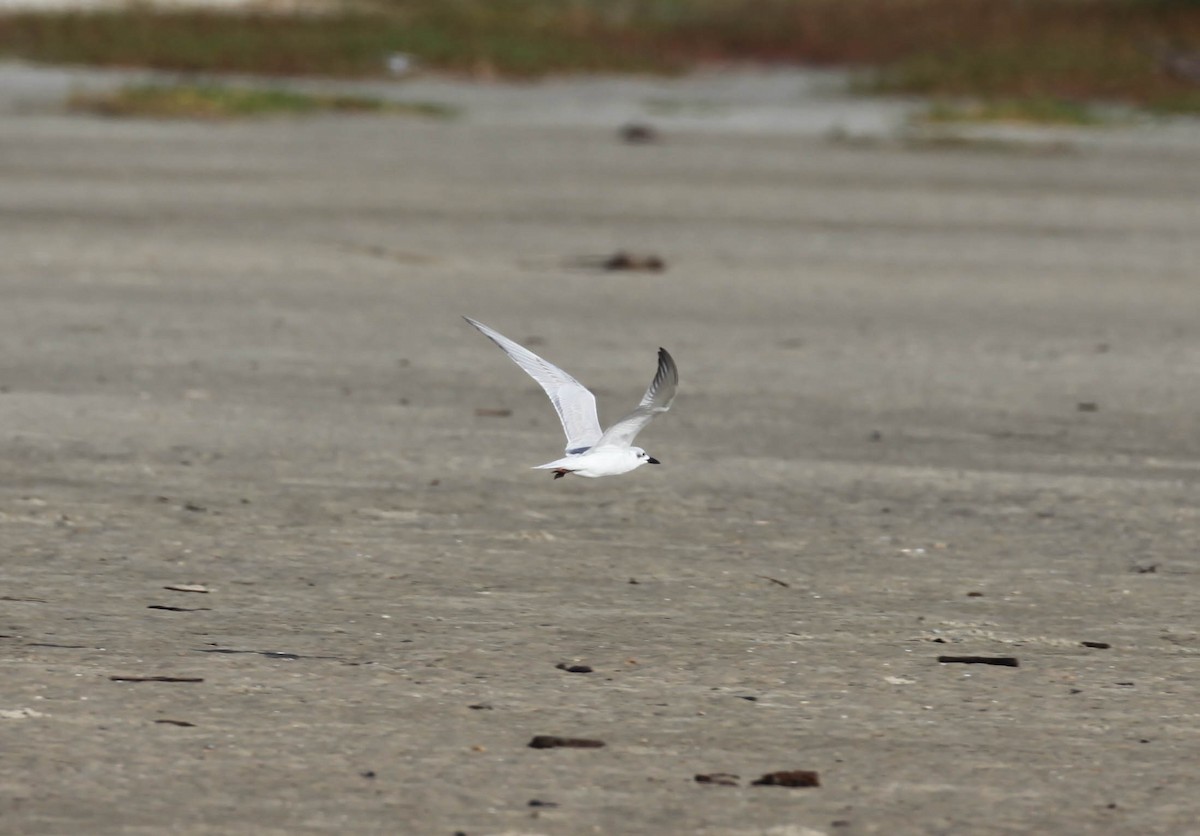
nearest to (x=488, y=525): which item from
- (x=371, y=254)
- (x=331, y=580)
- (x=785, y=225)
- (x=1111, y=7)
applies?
(x=331, y=580)

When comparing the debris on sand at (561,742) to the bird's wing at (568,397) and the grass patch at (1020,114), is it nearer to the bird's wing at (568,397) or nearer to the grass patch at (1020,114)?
the bird's wing at (568,397)

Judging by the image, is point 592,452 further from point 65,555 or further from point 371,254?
point 371,254

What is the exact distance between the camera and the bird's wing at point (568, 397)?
570cm

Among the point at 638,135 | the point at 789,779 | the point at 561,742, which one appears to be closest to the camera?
the point at 789,779

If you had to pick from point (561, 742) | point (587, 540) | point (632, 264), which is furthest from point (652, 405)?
point (632, 264)

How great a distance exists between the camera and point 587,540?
23.3 feet

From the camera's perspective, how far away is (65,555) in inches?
261

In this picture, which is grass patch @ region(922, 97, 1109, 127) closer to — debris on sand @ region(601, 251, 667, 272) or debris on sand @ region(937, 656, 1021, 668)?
debris on sand @ region(601, 251, 667, 272)

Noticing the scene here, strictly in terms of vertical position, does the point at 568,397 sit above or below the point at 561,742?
above

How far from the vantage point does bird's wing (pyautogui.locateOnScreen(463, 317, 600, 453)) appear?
5.70m

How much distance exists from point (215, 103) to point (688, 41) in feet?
67.8

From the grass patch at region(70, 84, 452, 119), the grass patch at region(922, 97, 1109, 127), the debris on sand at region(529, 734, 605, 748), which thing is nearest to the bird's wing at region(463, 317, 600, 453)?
the debris on sand at region(529, 734, 605, 748)

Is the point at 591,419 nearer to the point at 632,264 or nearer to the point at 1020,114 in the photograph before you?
the point at 632,264

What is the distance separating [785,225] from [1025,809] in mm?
12702
